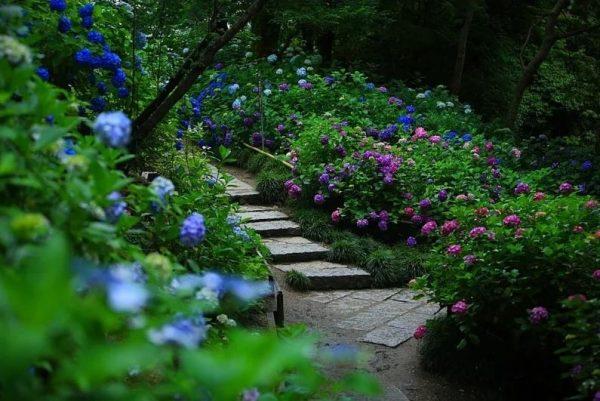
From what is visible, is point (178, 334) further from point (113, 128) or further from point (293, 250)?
point (293, 250)

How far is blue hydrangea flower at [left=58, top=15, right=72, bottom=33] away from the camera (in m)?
3.28

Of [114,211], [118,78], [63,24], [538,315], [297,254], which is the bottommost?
[297,254]

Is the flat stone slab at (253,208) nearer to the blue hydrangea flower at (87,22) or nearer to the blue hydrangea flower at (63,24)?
the blue hydrangea flower at (87,22)

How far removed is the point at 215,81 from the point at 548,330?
7.99m

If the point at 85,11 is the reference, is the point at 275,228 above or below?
below

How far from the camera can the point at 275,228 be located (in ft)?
21.7

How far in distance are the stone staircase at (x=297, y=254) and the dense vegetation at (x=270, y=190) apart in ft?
0.59

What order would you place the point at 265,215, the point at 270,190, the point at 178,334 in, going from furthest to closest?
the point at 270,190
the point at 265,215
the point at 178,334

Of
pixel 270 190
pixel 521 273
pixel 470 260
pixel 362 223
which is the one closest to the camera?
pixel 521 273

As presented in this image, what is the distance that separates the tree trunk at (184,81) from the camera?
324 centimetres

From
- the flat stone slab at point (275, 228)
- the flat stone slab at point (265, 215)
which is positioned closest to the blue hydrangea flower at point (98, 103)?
the flat stone slab at point (275, 228)

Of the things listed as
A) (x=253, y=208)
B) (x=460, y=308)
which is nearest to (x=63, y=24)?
(x=460, y=308)

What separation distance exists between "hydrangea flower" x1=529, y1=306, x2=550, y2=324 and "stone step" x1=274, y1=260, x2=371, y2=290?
2499 millimetres

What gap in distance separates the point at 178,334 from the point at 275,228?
5.47 metres
